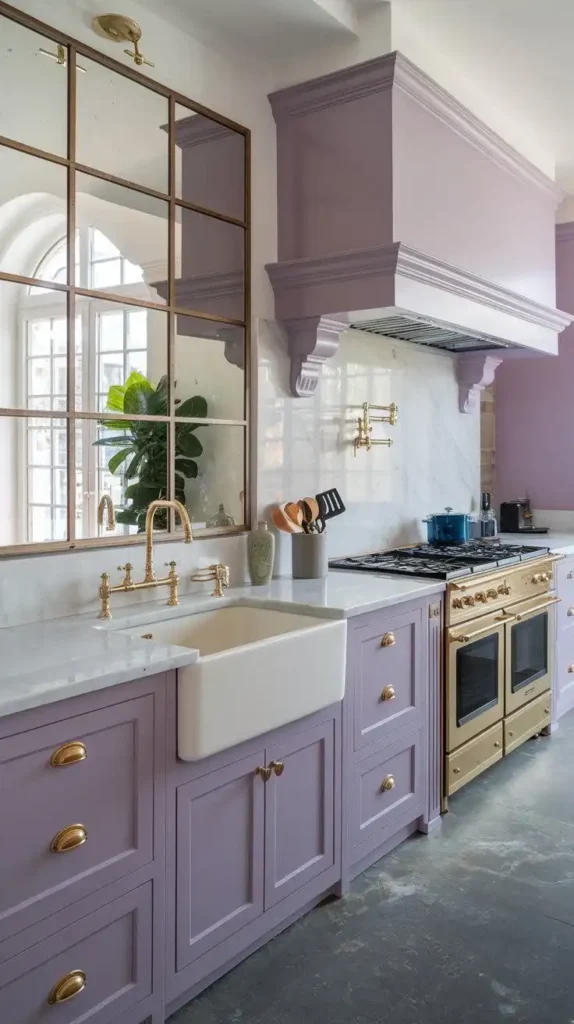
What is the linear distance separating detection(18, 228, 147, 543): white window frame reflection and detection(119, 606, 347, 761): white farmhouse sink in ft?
1.27

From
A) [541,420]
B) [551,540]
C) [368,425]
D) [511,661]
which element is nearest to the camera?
[511,661]

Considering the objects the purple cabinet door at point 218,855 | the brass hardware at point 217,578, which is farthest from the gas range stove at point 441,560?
Answer: the purple cabinet door at point 218,855

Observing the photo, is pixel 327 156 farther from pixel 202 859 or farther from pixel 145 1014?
pixel 145 1014

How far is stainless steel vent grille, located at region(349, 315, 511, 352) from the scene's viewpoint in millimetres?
3166

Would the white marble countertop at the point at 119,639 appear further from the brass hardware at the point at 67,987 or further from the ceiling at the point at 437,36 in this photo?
the ceiling at the point at 437,36

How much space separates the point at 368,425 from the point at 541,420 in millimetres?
1754

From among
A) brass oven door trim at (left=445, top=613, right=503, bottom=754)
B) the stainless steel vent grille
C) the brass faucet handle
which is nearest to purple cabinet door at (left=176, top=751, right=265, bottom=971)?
the brass faucet handle

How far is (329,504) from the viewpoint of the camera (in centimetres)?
323

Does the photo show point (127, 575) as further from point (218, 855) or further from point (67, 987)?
point (67, 987)

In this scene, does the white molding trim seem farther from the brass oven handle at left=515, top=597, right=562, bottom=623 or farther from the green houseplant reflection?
the brass oven handle at left=515, top=597, right=562, bottom=623

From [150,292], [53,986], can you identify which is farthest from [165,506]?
[53,986]

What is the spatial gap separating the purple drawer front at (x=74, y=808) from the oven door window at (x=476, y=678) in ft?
4.98

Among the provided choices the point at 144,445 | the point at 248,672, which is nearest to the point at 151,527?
the point at 144,445

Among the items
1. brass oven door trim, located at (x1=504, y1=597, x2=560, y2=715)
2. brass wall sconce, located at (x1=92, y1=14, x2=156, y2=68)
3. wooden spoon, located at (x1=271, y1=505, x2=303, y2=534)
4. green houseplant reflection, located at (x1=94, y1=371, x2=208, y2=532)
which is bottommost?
brass oven door trim, located at (x1=504, y1=597, x2=560, y2=715)
